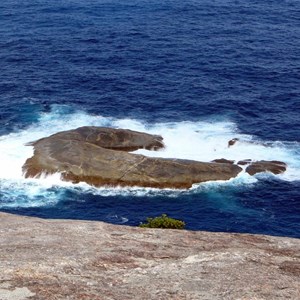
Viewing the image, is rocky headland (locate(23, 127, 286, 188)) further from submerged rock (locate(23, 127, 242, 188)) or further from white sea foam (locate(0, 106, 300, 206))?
white sea foam (locate(0, 106, 300, 206))

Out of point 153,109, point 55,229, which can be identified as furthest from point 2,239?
point 153,109

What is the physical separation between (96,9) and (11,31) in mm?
25937

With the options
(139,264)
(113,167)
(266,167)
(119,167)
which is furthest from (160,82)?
(139,264)

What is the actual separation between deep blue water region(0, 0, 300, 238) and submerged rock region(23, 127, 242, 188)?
2075 millimetres

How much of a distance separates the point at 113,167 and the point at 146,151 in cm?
929

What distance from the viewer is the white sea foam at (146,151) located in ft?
293

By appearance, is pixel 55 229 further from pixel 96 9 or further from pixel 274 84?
pixel 96 9

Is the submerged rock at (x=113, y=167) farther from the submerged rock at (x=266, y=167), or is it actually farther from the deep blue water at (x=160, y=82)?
the deep blue water at (x=160, y=82)

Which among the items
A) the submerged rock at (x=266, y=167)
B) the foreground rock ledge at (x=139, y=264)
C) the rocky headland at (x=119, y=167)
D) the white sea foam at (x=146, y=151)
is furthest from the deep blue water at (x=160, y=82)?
the foreground rock ledge at (x=139, y=264)

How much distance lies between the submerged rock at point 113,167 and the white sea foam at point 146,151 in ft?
3.58

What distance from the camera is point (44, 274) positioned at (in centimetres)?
3338

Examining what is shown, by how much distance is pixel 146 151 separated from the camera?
9900 centimetres

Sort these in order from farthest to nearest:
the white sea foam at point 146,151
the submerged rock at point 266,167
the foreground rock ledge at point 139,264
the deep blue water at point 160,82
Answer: the submerged rock at point 266,167 → the white sea foam at point 146,151 → the deep blue water at point 160,82 → the foreground rock ledge at point 139,264

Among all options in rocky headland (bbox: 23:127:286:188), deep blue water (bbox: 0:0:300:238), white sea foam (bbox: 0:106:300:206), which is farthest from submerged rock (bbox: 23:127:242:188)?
deep blue water (bbox: 0:0:300:238)
